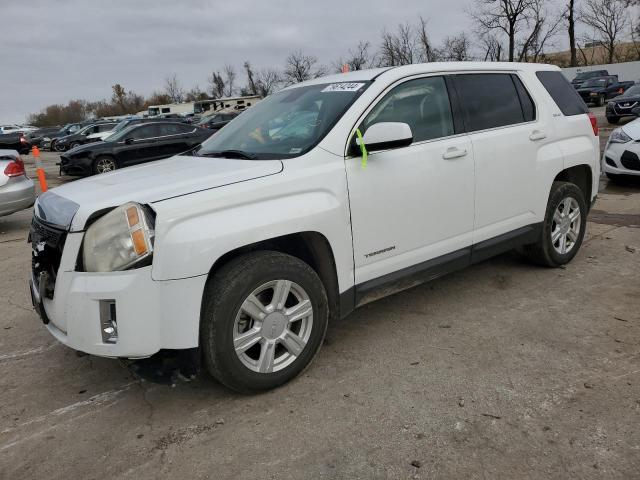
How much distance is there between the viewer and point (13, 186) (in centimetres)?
779

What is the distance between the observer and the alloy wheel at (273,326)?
2893 millimetres

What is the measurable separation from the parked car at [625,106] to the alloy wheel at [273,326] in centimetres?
1621

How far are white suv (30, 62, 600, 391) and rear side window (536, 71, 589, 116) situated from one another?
77 mm

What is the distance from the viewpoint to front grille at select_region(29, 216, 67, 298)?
2.82 m

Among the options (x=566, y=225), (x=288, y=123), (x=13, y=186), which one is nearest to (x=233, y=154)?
(x=288, y=123)

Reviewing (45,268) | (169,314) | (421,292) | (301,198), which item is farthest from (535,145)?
(45,268)

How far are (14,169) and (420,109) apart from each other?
6.60 metres

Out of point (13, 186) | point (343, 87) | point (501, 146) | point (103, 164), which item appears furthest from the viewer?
point (103, 164)

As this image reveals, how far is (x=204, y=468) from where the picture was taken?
8.13ft

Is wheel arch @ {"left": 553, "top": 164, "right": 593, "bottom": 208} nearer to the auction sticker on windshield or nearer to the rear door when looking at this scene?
the rear door

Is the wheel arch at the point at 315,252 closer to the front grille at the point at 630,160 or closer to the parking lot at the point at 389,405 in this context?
the parking lot at the point at 389,405

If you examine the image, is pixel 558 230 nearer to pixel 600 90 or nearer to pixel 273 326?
pixel 273 326

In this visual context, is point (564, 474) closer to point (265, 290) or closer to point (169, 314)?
point (265, 290)

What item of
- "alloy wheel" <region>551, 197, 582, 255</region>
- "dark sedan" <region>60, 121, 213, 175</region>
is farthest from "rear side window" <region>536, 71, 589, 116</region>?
"dark sedan" <region>60, 121, 213, 175</region>
